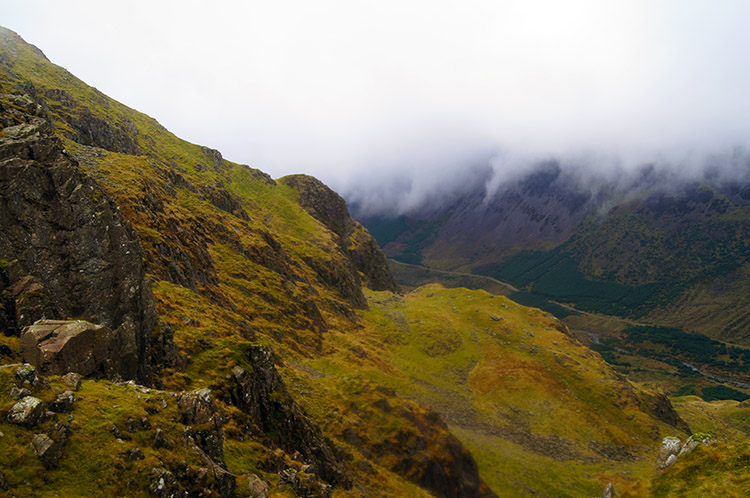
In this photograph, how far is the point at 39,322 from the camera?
18.8 m

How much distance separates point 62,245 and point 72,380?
38.1ft

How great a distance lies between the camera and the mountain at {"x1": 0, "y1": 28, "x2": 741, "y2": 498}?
16516 mm

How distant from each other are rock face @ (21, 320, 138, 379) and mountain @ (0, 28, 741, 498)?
0.11 metres

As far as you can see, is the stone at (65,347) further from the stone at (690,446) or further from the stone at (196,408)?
the stone at (690,446)

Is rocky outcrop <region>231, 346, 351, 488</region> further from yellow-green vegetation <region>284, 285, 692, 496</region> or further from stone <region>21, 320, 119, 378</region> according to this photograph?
yellow-green vegetation <region>284, 285, 692, 496</region>

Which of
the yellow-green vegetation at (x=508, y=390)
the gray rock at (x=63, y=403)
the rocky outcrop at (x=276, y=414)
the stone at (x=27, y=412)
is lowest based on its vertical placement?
the yellow-green vegetation at (x=508, y=390)

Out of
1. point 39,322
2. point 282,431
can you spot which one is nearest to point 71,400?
point 39,322

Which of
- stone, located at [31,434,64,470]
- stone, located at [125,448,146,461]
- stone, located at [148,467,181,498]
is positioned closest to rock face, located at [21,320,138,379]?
stone, located at [31,434,64,470]

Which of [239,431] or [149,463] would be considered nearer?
[149,463]

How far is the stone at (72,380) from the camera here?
54.4 ft

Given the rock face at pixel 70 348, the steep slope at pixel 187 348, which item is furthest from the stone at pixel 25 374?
the rock face at pixel 70 348

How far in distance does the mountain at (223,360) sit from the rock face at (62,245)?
12cm

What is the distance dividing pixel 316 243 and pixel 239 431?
106451 mm

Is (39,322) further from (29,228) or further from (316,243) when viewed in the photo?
(316,243)
